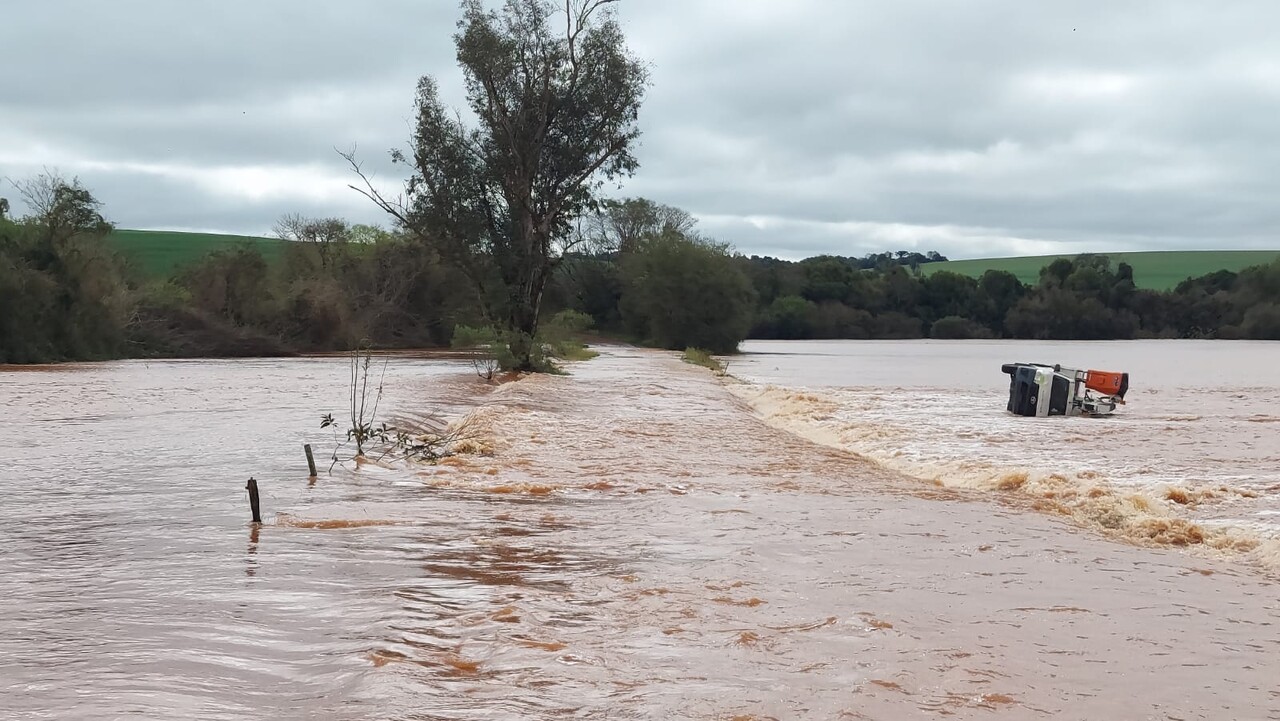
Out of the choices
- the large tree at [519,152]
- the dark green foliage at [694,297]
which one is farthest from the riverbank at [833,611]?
the dark green foliage at [694,297]

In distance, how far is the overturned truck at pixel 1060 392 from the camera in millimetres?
25828

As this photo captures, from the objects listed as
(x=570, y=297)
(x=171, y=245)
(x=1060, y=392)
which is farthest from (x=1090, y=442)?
(x=171, y=245)

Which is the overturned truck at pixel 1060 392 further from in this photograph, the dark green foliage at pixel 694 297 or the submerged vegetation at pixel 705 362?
the dark green foliage at pixel 694 297

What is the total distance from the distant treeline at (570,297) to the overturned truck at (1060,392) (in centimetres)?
1577

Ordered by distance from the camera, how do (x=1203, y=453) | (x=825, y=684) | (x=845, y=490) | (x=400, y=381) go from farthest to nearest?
1. (x=400, y=381)
2. (x=1203, y=453)
3. (x=845, y=490)
4. (x=825, y=684)

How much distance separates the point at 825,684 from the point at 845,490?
7.58m

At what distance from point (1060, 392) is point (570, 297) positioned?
52.3 metres

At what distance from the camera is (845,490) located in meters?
13.0

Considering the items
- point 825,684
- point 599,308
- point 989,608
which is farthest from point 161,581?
point 599,308

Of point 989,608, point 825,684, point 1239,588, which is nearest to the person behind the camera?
point 825,684

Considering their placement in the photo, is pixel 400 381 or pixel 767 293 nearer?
pixel 400 381

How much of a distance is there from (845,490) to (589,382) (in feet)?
73.8

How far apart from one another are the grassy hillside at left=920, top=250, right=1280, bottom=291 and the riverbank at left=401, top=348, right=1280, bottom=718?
120388mm

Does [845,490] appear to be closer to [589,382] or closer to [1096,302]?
[589,382]
